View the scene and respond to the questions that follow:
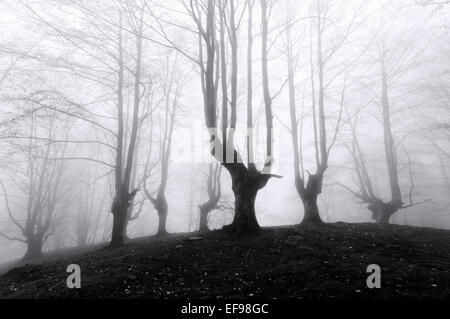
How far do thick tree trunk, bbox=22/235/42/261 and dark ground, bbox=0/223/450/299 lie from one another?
1028cm

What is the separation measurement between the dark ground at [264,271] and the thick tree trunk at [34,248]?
10280 millimetres

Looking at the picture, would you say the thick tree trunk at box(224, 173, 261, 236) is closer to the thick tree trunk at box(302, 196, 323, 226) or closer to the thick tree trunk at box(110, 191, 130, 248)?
the thick tree trunk at box(302, 196, 323, 226)

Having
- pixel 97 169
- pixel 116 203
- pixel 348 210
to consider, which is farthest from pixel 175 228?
pixel 116 203

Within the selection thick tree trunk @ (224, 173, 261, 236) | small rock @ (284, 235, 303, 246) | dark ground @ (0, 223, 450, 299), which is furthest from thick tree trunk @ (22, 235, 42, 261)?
small rock @ (284, 235, 303, 246)

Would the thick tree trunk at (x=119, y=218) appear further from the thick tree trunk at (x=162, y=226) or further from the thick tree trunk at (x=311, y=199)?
the thick tree trunk at (x=311, y=199)

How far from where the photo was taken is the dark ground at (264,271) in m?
4.58

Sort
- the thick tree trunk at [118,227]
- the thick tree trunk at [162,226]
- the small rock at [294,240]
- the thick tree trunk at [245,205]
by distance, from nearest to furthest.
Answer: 1. the small rock at [294,240]
2. the thick tree trunk at [245,205]
3. the thick tree trunk at [118,227]
4. the thick tree trunk at [162,226]

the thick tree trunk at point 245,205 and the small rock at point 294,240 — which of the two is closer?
the small rock at point 294,240

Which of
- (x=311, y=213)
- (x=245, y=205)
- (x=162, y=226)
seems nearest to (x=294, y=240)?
(x=245, y=205)

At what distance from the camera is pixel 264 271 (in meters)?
5.47

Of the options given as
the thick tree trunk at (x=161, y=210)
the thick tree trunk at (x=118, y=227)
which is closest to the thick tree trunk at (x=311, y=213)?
the thick tree trunk at (x=118, y=227)

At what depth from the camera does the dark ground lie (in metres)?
4.58
